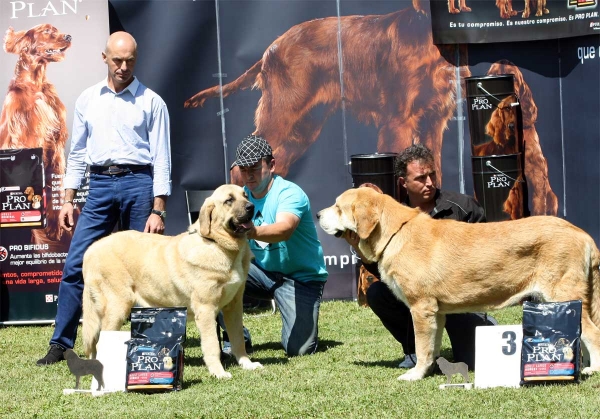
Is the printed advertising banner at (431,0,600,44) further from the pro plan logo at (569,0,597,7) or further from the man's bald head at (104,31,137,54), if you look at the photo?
the man's bald head at (104,31,137,54)

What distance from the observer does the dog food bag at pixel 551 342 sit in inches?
189

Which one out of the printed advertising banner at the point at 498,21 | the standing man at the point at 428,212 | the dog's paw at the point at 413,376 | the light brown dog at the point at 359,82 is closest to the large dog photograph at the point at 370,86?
the light brown dog at the point at 359,82

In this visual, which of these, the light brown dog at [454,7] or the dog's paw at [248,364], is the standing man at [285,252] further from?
the light brown dog at [454,7]

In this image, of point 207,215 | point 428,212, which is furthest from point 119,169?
point 428,212

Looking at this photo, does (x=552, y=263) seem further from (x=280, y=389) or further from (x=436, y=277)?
(x=280, y=389)

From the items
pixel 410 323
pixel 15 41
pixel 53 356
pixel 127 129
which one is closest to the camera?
pixel 410 323

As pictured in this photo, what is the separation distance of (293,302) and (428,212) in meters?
1.38

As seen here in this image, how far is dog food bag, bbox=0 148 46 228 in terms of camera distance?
8719 millimetres

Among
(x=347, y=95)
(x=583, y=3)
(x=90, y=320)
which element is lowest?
(x=90, y=320)

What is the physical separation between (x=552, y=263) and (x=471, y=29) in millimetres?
4804

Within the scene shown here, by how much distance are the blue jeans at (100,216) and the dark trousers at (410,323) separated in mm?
1761

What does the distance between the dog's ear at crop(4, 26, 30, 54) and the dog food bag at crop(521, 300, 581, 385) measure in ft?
19.3

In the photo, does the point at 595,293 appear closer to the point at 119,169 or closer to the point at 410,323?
the point at 410,323

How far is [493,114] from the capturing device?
9.05 metres
